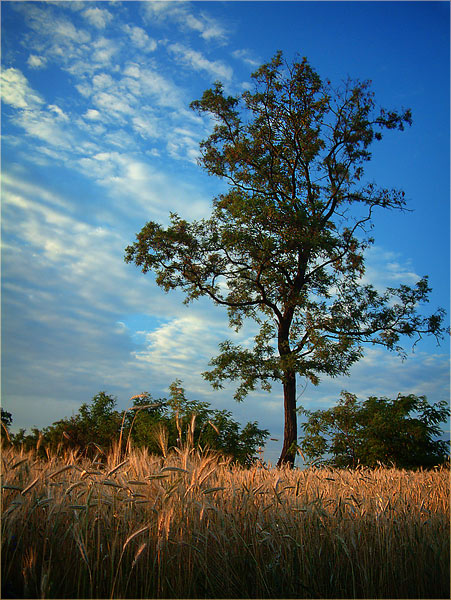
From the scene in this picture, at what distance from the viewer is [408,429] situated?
13.0 m

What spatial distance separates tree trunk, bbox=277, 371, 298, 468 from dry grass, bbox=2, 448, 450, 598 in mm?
12208

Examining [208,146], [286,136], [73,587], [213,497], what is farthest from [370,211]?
[73,587]

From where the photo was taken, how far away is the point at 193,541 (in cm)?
379

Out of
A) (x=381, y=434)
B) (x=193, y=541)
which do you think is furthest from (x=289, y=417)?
(x=193, y=541)

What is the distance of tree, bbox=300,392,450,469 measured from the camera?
13.0 metres

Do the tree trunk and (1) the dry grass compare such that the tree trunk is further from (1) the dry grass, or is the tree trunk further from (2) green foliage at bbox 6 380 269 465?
(1) the dry grass

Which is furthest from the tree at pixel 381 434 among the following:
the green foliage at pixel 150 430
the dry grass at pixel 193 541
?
the dry grass at pixel 193 541

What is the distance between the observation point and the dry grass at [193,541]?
3.42m

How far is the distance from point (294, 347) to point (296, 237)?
413 cm

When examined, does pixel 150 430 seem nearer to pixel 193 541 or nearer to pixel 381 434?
pixel 381 434

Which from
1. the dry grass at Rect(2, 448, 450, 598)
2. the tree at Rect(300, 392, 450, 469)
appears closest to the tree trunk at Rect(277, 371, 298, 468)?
the tree at Rect(300, 392, 450, 469)

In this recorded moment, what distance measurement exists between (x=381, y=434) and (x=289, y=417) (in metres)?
4.77

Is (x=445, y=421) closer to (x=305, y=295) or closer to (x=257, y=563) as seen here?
(x=305, y=295)

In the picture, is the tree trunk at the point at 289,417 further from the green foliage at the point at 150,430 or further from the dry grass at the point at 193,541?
the dry grass at the point at 193,541
